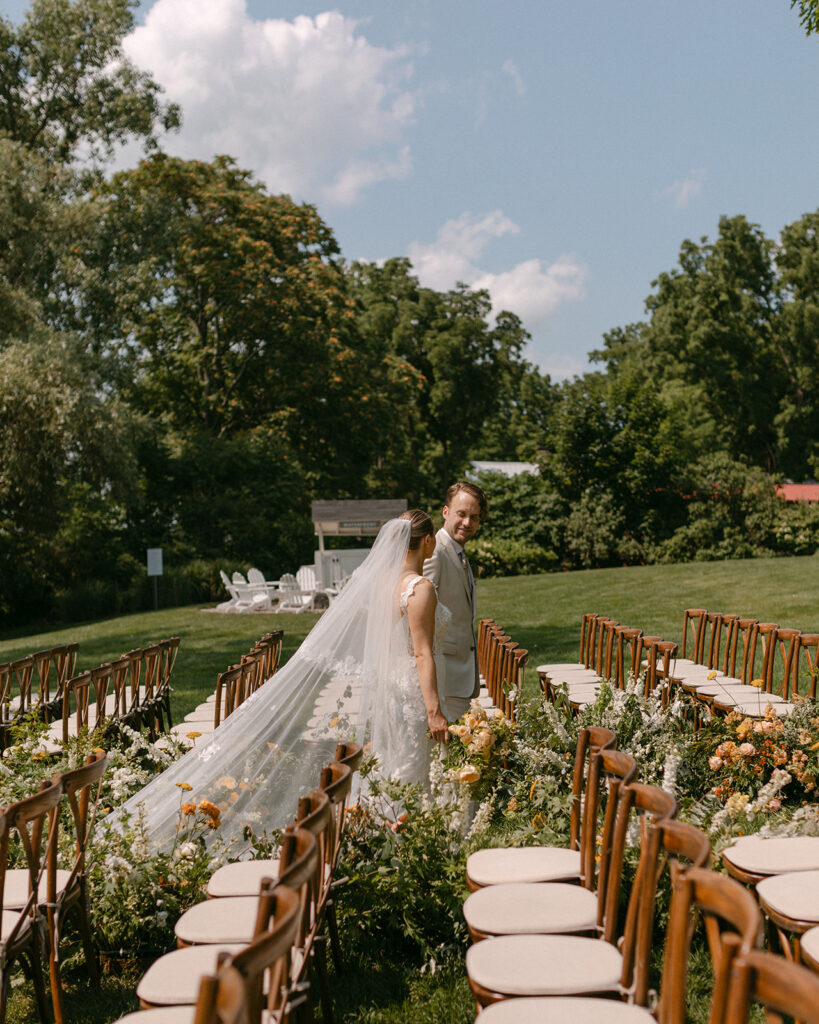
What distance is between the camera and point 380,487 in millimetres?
36625

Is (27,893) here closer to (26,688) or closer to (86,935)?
(86,935)

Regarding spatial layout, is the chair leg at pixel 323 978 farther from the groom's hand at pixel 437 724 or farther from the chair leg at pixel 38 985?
the groom's hand at pixel 437 724

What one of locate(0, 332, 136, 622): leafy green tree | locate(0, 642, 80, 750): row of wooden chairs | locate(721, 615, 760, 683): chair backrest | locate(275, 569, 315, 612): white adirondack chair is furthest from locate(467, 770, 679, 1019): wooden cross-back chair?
locate(0, 332, 136, 622): leafy green tree

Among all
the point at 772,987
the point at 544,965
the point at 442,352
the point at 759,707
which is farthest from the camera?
the point at 442,352

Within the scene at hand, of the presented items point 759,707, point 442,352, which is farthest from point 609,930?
point 442,352

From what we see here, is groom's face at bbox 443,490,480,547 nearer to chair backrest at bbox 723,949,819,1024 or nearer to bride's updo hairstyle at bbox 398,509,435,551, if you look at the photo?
bride's updo hairstyle at bbox 398,509,435,551

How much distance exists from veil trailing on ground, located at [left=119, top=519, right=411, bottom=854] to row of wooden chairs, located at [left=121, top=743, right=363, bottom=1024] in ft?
2.11

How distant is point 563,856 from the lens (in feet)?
11.5

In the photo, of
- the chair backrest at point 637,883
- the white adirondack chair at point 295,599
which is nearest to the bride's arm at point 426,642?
the chair backrest at point 637,883

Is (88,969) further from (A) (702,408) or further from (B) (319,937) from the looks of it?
(A) (702,408)

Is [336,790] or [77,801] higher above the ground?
[336,790]

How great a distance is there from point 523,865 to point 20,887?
1.85 metres

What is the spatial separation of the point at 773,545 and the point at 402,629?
936 inches

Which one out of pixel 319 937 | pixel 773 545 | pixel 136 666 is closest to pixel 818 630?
pixel 136 666
